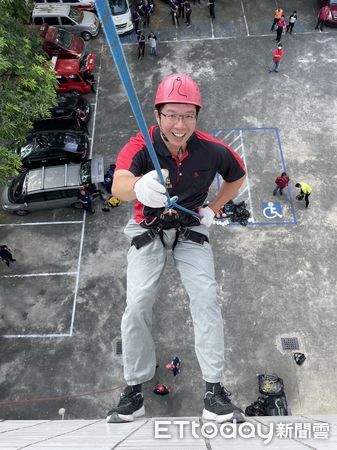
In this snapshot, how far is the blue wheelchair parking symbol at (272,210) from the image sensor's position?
603 inches

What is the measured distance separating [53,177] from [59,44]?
8.34m

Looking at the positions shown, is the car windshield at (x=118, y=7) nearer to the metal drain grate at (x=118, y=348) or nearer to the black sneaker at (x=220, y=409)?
the metal drain grate at (x=118, y=348)

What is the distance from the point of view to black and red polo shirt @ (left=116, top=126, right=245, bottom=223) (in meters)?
5.86

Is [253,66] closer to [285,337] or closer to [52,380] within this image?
[285,337]

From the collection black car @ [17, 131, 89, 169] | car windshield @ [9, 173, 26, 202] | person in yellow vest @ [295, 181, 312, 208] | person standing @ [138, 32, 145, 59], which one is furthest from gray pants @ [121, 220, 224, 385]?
person standing @ [138, 32, 145, 59]

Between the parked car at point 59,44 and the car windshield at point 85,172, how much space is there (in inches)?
280

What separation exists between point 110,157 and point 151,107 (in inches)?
136

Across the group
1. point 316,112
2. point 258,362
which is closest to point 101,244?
point 258,362

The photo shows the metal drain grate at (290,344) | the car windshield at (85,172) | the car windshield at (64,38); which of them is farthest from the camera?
the car windshield at (64,38)

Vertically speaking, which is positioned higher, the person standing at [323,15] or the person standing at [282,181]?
the person standing at [323,15]

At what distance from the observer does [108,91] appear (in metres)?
19.9

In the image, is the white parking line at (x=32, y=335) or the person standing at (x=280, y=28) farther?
the person standing at (x=280, y=28)

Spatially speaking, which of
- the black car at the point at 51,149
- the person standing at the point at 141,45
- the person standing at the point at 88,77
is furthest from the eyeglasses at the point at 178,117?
the person standing at the point at 141,45

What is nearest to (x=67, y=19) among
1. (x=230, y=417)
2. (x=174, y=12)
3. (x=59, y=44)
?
(x=59, y=44)
